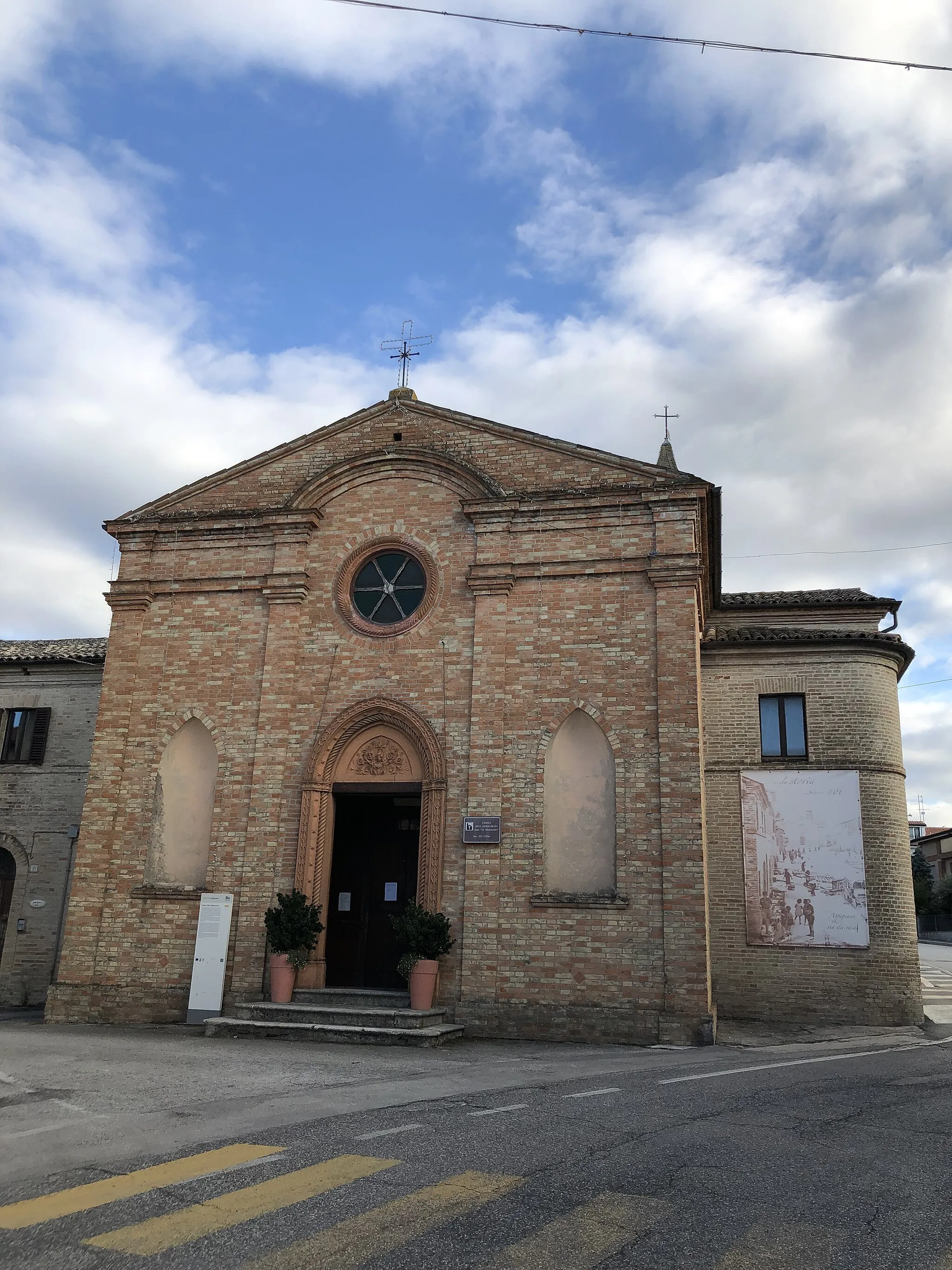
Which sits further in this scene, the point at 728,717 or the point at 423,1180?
the point at 728,717

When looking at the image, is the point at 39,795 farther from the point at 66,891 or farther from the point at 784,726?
the point at 784,726

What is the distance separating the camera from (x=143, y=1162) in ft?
19.9

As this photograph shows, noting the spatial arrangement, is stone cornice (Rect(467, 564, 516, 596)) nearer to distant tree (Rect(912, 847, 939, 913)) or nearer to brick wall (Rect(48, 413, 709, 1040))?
brick wall (Rect(48, 413, 709, 1040))

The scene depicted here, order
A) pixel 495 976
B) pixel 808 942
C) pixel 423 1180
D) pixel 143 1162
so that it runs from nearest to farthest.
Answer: pixel 423 1180 < pixel 143 1162 < pixel 495 976 < pixel 808 942

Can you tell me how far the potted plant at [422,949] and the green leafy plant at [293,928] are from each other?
1322 millimetres

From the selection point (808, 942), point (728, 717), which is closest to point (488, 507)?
point (728, 717)

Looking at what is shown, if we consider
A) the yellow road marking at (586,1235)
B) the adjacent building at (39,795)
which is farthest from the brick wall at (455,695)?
the yellow road marking at (586,1235)

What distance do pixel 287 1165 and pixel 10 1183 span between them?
1.60 m

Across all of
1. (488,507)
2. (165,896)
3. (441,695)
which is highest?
(488,507)

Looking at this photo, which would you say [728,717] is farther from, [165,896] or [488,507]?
[165,896]

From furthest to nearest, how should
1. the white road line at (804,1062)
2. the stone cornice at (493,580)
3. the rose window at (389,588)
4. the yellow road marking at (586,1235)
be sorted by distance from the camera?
the rose window at (389,588), the stone cornice at (493,580), the white road line at (804,1062), the yellow road marking at (586,1235)

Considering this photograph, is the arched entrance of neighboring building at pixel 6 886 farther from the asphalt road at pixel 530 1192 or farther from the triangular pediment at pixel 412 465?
the asphalt road at pixel 530 1192

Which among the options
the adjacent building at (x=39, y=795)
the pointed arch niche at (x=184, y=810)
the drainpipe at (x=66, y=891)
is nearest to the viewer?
the pointed arch niche at (x=184, y=810)

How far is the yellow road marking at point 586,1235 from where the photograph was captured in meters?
4.29
